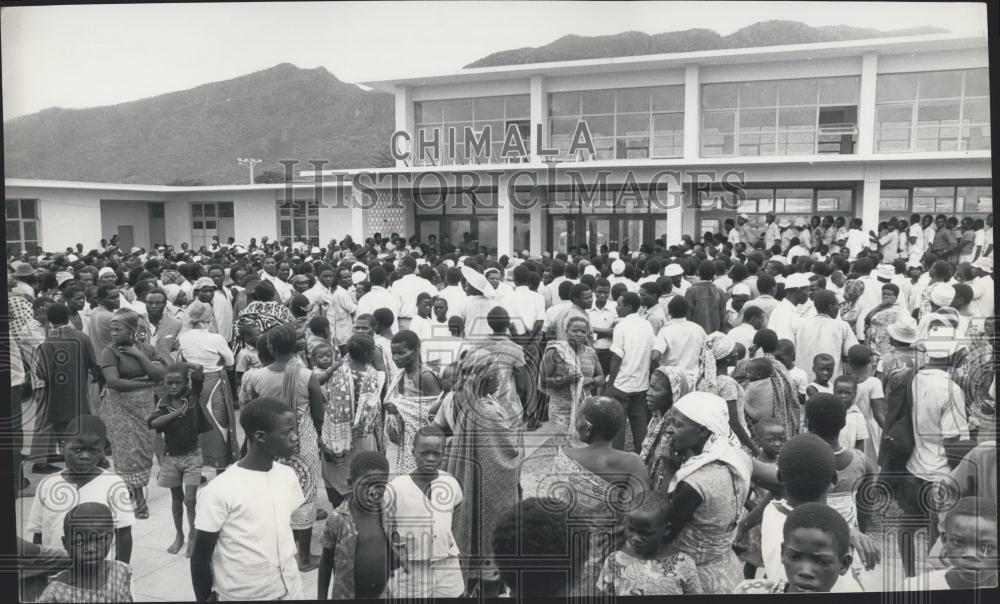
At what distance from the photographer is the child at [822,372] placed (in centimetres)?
461

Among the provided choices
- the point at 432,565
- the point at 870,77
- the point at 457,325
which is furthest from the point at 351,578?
the point at 870,77

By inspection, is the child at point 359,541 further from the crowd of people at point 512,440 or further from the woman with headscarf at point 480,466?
the woman with headscarf at point 480,466

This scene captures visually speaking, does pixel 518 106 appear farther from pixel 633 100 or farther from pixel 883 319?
pixel 883 319

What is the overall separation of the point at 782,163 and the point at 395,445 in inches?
541

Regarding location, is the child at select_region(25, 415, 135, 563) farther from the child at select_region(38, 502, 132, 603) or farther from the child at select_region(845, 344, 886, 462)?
the child at select_region(845, 344, 886, 462)

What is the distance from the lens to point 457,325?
6.43 meters

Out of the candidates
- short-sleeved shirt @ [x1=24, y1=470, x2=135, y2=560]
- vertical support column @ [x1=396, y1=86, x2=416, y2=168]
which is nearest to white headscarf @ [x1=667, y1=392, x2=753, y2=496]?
short-sleeved shirt @ [x1=24, y1=470, x2=135, y2=560]

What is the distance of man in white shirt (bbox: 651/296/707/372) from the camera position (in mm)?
5520

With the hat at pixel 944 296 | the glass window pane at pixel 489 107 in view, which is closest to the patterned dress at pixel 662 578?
the hat at pixel 944 296

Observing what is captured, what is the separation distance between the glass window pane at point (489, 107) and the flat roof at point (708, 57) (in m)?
0.61

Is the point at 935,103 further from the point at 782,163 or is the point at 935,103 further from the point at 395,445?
the point at 395,445

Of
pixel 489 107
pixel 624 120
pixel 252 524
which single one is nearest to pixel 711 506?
pixel 252 524

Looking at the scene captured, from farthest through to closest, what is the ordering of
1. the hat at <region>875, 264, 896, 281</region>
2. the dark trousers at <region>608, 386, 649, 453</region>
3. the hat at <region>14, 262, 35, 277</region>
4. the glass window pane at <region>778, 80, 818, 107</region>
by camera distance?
the glass window pane at <region>778, 80, 818, 107</region>, the hat at <region>14, 262, 35, 277</region>, the hat at <region>875, 264, 896, 281</region>, the dark trousers at <region>608, 386, 649, 453</region>

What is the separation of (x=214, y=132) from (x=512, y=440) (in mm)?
92608
